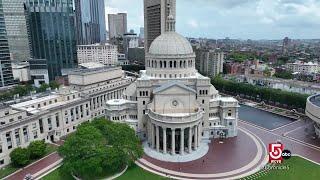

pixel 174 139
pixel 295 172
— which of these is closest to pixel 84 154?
pixel 174 139

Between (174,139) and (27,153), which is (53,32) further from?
(174,139)

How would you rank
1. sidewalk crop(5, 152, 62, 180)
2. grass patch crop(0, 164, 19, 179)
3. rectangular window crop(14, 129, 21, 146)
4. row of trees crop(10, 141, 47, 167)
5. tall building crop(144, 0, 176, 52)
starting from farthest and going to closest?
tall building crop(144, 0, 176, 52) < rectangular window crop(14, 129, 21, 146) < row of trees crop(10, 141, 47, 167) < grass patch crop(0, 164, 19, 179) < sidewalk crop(5, 152, 62, 180)

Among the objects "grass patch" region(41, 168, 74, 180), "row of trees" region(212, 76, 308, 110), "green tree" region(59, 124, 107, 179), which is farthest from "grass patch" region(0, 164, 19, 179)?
"row of trees" region(212, 76, 308, 110)

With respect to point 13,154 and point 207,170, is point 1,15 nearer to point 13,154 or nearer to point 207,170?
point 13,154

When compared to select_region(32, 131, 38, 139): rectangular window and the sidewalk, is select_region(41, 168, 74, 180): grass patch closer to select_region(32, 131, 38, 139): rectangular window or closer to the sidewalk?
the sidewalk

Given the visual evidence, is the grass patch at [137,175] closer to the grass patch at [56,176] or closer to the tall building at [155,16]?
the grass patch at [56,176]

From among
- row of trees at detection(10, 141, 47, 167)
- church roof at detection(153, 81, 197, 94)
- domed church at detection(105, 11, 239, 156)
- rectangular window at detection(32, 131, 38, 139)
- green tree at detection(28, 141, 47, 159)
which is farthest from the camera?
rectangular window at detection(32, 131, 38, 139)

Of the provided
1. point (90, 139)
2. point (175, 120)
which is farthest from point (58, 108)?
point (175, 120)
